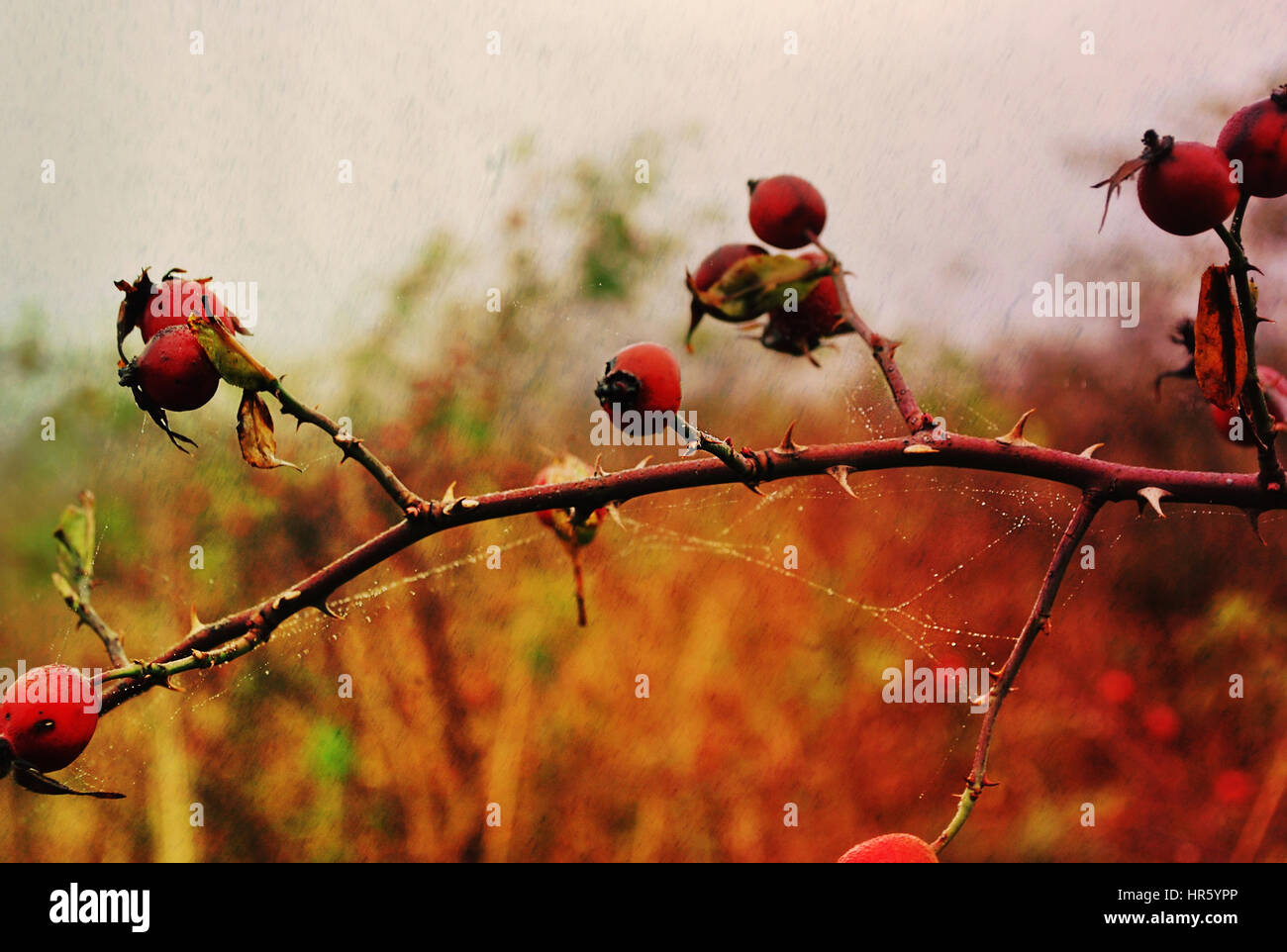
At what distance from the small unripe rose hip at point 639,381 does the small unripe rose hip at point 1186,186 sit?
0.30 meters

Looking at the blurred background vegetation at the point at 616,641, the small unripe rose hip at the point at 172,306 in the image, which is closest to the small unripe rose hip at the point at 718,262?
the small unripe rose hip at the point at 172,306

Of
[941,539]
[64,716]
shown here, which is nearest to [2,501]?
[64,716]

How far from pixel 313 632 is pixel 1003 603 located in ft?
4.42

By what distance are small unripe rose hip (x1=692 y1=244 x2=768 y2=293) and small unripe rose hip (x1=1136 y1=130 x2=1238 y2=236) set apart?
25 cm

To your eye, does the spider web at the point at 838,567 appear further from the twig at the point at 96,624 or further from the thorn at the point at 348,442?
the thorn at the point at 348,442

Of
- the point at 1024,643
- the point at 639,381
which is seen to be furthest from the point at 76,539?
the point at 1024,643

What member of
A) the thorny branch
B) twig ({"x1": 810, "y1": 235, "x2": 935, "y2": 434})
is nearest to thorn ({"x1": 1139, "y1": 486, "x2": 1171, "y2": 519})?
the thorny branch

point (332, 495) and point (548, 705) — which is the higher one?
point (332, 495)

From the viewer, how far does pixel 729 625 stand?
194cm

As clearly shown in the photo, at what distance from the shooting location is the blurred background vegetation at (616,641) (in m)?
1.75

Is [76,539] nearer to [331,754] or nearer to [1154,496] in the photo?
[1154,496]

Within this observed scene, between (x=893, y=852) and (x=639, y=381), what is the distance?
0.32m

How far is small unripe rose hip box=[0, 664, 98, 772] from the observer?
58cm
